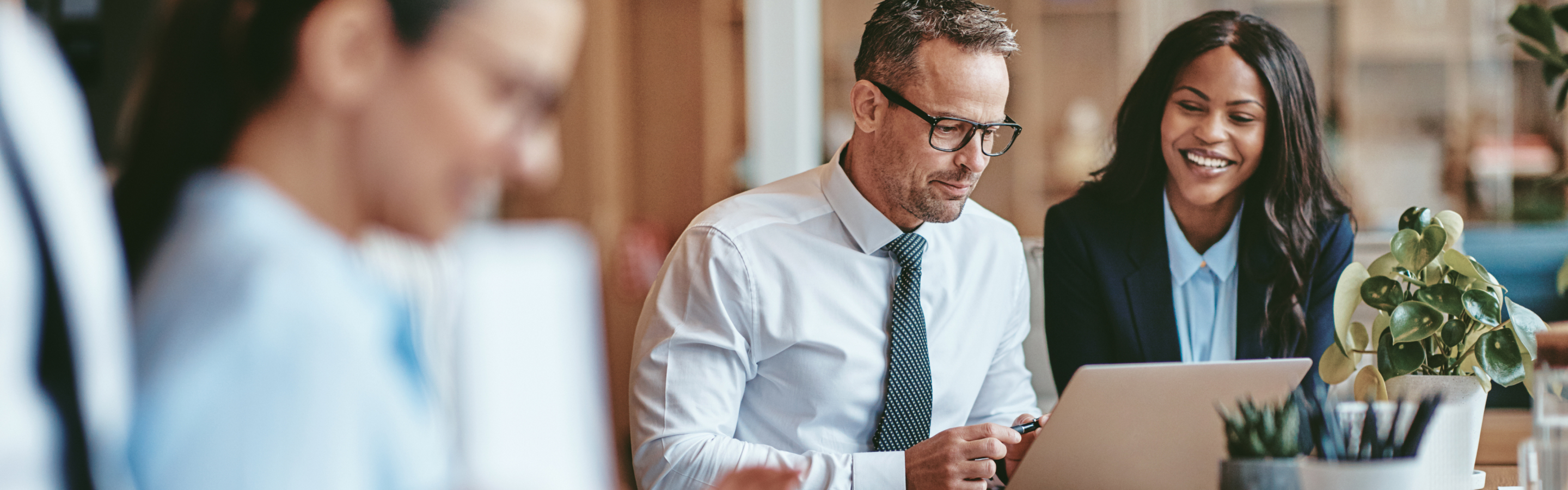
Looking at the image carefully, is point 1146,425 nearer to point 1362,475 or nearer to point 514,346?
point 1362,475

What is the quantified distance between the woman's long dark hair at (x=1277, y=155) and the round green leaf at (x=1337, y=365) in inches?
11.1

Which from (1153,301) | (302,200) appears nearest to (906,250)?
(1153,301)

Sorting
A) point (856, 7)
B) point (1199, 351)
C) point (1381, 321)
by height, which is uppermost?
point (856, 7)

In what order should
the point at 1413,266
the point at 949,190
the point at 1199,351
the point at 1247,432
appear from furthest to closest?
the point at 1199,351, the point at 949,190, the point at 1413,266, the point at 1247,432

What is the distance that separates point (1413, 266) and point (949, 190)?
57 cm

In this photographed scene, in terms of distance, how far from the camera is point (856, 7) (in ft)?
15.1

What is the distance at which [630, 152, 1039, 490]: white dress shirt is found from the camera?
1325 millimetres

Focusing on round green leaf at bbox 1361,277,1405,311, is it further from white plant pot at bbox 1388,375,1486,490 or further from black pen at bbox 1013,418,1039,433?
black pen at bbox 1013,418,1039,433

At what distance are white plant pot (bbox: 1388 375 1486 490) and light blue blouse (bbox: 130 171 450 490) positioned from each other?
110cm

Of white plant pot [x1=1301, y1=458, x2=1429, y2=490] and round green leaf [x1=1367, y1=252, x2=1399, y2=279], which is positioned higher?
round green leaf [x1=1367, y1=252, x2=1399, y2=279]

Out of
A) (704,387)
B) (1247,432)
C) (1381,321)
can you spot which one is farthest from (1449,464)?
(704,387)

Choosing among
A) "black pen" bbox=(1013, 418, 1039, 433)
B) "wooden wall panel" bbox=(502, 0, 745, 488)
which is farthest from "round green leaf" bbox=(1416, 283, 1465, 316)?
"wooden wall panel" bbox=(502, 0, 745, 488)

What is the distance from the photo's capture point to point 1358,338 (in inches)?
51.4

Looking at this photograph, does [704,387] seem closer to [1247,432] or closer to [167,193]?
[1247,432]
